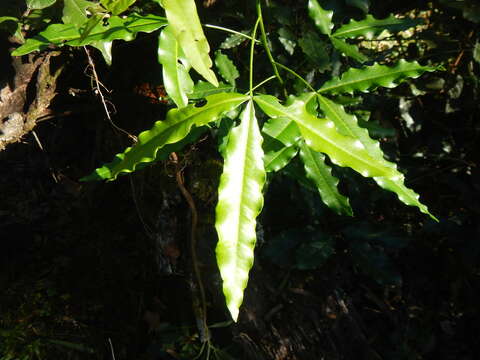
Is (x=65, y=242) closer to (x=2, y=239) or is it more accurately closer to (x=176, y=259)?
(x=2, y=239)

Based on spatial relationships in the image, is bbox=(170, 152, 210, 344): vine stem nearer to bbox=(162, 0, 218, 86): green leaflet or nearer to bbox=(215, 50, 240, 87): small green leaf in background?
bbox=(215, 50, 240, 87): small green leaf in background

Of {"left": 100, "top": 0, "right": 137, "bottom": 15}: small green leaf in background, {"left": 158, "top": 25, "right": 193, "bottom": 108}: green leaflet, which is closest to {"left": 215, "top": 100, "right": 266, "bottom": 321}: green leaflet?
{"left": 158, "top": 25, "right": 193, "bottom": 108}: green leaflet

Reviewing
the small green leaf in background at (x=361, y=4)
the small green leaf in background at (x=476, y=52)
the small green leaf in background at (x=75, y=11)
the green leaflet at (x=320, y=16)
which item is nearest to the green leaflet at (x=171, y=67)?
the small green leaf in background at (x=75, y=11)

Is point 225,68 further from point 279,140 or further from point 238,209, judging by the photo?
point 238,209

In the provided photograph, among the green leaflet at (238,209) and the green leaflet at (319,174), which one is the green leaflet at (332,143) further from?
the green leaflet at (319,174)

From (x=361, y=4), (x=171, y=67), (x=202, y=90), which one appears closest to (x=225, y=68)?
(x=202, y=90)
